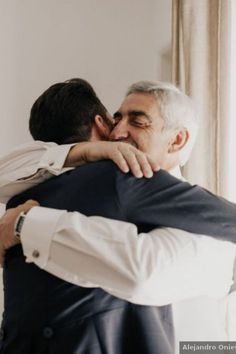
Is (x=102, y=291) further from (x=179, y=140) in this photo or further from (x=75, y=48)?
(x=75, y=48)

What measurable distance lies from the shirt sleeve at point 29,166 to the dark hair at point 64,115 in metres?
0.08

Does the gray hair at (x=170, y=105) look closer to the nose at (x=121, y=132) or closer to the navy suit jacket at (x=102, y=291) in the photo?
the nose at (x=121, y=132)

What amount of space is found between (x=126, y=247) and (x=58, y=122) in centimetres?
45

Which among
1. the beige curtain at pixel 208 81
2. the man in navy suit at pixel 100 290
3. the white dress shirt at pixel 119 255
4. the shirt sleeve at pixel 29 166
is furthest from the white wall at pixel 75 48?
the white dress shirt at pixel 119 255

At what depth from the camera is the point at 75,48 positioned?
2.23 m

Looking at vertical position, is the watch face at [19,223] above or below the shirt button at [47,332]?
above

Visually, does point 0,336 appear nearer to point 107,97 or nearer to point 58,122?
point 58,122

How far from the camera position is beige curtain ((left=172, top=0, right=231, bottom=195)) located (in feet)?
5.52

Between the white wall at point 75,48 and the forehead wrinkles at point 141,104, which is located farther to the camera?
the white wall at point 75,48

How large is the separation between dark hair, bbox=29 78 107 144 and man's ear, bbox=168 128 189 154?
0.79ft

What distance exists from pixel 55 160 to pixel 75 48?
1333 mm

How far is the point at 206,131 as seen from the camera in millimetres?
1704

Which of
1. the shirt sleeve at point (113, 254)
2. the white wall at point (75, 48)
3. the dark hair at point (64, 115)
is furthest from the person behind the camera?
the white wall at point (75, 48)

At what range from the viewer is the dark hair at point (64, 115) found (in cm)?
120
